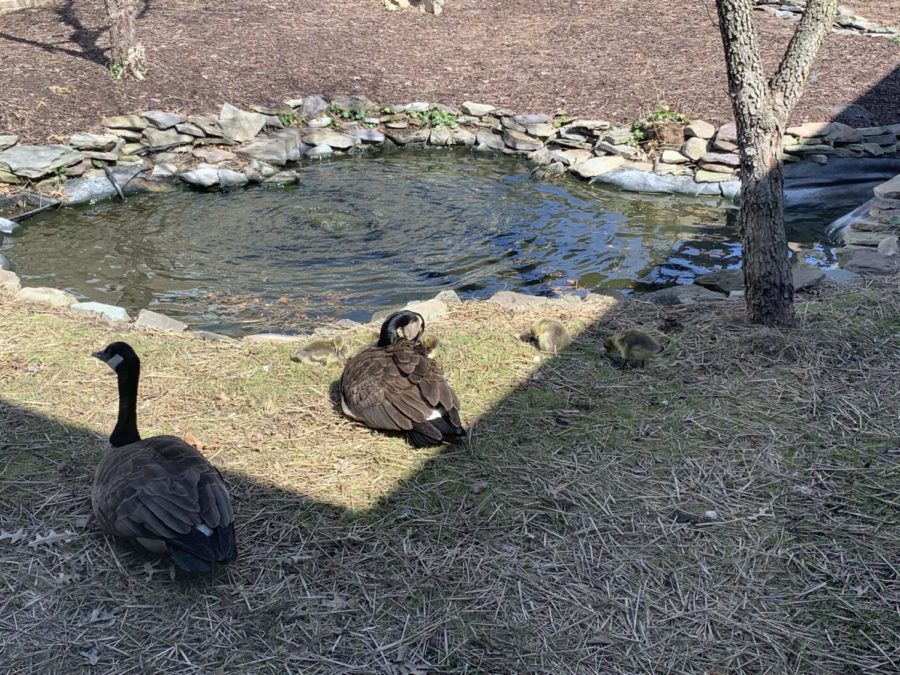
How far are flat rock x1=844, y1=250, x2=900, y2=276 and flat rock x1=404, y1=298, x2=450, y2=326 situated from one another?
3683mm

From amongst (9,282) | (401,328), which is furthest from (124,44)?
(401,328)

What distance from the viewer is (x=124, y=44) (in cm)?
Result: 1263

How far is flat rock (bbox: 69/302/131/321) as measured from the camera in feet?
21.8

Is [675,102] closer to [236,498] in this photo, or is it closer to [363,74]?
[363,74]

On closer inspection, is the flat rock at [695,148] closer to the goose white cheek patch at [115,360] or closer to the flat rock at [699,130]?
the flat rock at [699,130]

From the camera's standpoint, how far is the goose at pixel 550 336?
18.5 ft

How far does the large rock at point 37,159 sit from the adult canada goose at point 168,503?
7746 mm

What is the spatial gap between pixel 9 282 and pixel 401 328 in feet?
12.7

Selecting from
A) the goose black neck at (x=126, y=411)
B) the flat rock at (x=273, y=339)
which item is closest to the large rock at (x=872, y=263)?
the flat rock at (x=273, y=339)

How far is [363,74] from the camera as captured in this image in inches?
585

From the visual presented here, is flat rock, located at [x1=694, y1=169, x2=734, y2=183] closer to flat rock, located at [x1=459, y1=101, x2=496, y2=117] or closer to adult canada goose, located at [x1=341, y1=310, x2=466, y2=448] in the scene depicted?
flat rock, located at [x1=459, y1=101, x2=496, y2=117]

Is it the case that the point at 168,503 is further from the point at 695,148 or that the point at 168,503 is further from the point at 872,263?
the point at 695,148

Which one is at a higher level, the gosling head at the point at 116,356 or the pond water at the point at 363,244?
the gosling head at the point at 116,356

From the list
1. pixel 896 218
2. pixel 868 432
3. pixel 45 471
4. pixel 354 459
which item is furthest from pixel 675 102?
pixel 45 471
